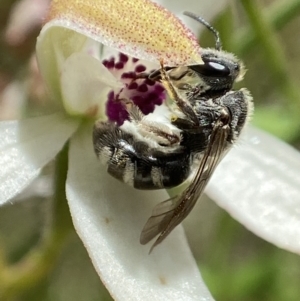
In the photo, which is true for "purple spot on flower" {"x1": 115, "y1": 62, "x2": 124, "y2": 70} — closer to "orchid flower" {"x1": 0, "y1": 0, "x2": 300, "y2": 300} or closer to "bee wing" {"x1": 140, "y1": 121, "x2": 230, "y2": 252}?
"orchid flower" {"x1": 0, "y1": 0, "x2": 300, "y2": 300}

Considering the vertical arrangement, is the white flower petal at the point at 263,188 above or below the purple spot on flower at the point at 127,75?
below

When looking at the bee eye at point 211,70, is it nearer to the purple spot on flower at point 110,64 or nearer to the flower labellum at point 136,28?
the flower labellum at point 136,28

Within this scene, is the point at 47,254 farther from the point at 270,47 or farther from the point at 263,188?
the point at 270,47

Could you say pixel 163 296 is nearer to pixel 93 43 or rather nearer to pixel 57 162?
pixel 57 162

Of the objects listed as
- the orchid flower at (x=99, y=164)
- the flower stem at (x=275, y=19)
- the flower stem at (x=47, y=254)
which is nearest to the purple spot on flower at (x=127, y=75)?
the orchid flower at (x=99, y=164)

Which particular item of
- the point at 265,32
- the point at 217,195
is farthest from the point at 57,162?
the point at 265,32

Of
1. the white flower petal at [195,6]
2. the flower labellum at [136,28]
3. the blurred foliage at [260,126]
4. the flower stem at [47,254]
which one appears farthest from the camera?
the blurred foliage at [260,126]

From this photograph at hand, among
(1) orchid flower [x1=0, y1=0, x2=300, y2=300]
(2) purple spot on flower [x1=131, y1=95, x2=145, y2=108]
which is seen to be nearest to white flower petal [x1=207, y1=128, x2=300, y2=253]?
(1) orchid flower [x1=0, y1=0, x2=300, y2=300]
